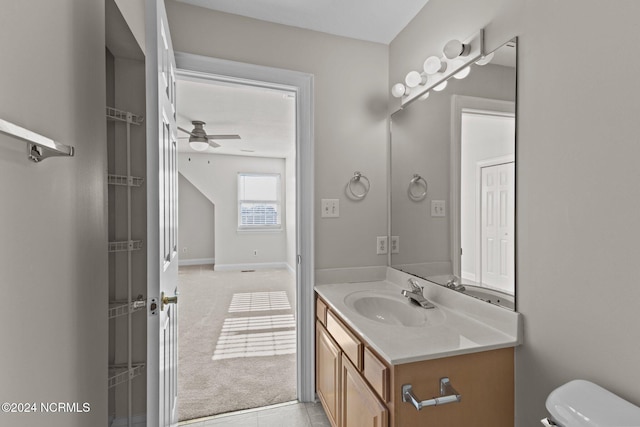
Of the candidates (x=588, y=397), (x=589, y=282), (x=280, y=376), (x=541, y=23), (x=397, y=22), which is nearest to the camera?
(x=588, y=397)

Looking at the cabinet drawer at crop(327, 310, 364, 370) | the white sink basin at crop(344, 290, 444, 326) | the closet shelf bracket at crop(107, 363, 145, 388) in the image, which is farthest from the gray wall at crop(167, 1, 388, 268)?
the closet shelf bracket at crop(107, 363, 145, 388)

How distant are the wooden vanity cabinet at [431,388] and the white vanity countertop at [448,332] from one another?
0.04 metres

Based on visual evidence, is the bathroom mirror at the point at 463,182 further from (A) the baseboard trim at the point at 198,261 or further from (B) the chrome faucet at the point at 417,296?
(A) the baseboard trim at the point at 198,261

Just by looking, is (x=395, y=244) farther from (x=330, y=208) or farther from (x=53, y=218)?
(x=53, y=218)

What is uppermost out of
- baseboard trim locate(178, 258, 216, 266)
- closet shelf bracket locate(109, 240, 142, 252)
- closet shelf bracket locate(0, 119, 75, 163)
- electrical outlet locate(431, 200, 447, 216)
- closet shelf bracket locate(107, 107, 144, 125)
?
closet shelf bracket locate(107, 107, 144, 125)

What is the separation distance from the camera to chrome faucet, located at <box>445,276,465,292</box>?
1396mm

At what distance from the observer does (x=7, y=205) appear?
0.62m

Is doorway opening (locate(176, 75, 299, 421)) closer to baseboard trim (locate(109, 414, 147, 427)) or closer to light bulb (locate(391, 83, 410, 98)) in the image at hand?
baseboard trim (locate(109, 414, 147, 427))

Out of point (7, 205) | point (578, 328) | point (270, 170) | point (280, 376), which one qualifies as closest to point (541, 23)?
point (578, 328)

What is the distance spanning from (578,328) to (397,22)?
1.87 meters

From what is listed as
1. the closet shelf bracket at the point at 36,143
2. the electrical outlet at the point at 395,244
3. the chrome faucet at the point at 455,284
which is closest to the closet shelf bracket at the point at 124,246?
the closet shelf bracket at the point at 36,143

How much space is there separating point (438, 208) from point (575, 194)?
2.26ft

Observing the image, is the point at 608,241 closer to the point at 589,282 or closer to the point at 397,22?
the point at 589,282

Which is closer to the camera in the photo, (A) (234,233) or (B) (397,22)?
(B) (397,22)
